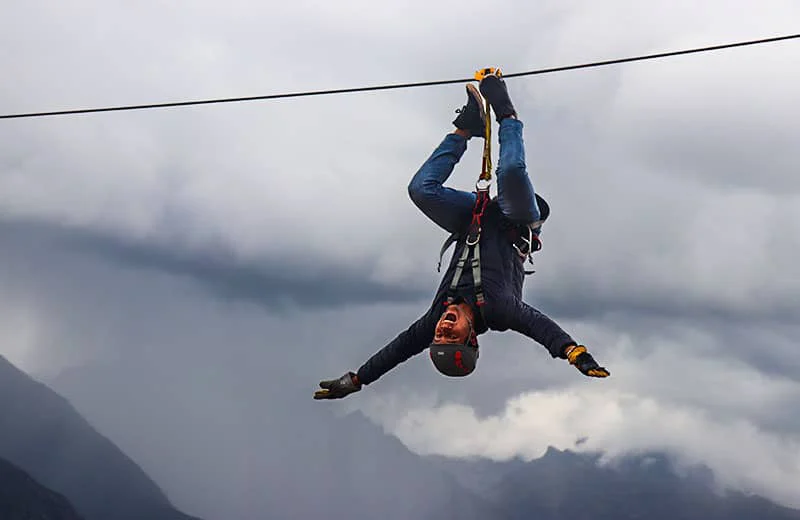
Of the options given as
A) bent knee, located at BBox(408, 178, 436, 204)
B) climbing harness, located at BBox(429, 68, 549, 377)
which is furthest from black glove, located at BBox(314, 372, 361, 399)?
bent knee, located at BBox(408, 178, 436, 204)

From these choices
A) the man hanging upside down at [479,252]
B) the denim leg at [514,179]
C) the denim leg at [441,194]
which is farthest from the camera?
the denim leg at [441,194]

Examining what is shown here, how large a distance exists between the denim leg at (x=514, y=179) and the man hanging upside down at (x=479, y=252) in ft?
0.04

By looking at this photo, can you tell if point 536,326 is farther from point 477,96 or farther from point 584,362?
point 477,96

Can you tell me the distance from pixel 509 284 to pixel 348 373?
8.85 feet

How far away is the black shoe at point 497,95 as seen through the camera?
12133 millimetres

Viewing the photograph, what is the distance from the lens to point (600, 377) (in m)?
10.8

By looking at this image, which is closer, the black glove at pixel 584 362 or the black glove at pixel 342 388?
the black glove at pixel 584 362

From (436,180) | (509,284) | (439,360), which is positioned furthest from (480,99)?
(439,360)

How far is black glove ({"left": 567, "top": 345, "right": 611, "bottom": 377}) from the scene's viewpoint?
10938 mm

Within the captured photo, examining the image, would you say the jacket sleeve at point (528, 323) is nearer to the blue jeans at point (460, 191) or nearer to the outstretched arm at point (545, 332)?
the outstretched arm at point (545, 332)

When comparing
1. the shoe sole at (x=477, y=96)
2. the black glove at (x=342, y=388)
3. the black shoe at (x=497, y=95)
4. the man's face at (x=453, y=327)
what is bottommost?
the black glove at (x=342, y=388)

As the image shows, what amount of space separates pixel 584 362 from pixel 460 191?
117 inches

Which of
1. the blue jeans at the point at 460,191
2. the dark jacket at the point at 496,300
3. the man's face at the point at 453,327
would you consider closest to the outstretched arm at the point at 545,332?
the dark jacket at the point at 496,300

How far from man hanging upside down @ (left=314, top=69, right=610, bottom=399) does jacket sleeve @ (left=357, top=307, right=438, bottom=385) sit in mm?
14
